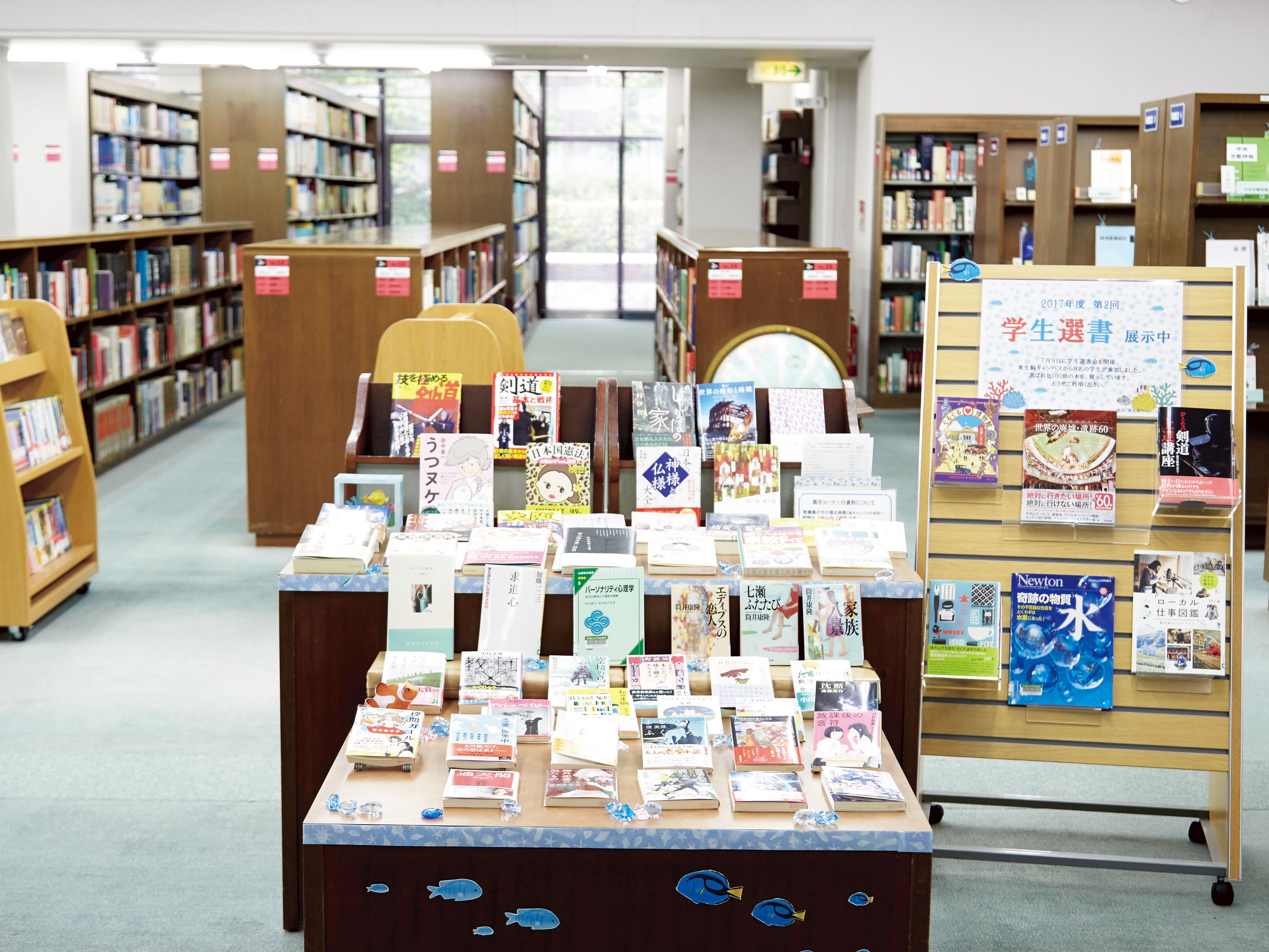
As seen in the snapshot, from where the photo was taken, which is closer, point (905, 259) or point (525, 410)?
point (525, 410)

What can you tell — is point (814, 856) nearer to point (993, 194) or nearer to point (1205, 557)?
point (1205, 557)

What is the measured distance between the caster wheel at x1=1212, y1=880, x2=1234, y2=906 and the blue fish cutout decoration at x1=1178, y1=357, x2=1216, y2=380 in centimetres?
107

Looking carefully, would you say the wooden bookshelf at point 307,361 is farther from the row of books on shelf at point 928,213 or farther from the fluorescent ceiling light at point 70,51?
the row of books on shelf at point 928,213

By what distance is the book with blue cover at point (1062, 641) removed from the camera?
257 cm

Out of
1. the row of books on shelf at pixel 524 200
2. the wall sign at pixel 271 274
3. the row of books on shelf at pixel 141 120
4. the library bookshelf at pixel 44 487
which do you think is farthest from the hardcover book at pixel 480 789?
the row of books on shelf at pixel 524 200

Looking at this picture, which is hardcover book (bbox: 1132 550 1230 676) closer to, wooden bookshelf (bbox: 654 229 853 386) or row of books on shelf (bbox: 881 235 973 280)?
wooden bookshelf (bbox: 654 229 853 386)

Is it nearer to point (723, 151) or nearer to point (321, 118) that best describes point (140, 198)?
point (321, 118)

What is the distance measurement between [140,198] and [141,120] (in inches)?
28.6

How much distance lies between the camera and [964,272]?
8.55 feet

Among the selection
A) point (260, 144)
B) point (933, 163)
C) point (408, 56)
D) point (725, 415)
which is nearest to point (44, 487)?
point (725, 415)

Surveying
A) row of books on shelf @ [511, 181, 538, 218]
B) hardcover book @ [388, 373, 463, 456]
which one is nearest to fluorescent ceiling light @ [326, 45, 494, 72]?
row of books on shelf @ [511, 181, 538, 218]

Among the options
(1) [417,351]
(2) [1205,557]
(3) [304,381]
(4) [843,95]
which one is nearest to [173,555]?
(3) [304,381]

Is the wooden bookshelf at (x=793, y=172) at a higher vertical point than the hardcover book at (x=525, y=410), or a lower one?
higher

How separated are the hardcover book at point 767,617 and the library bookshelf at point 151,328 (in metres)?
3.29
